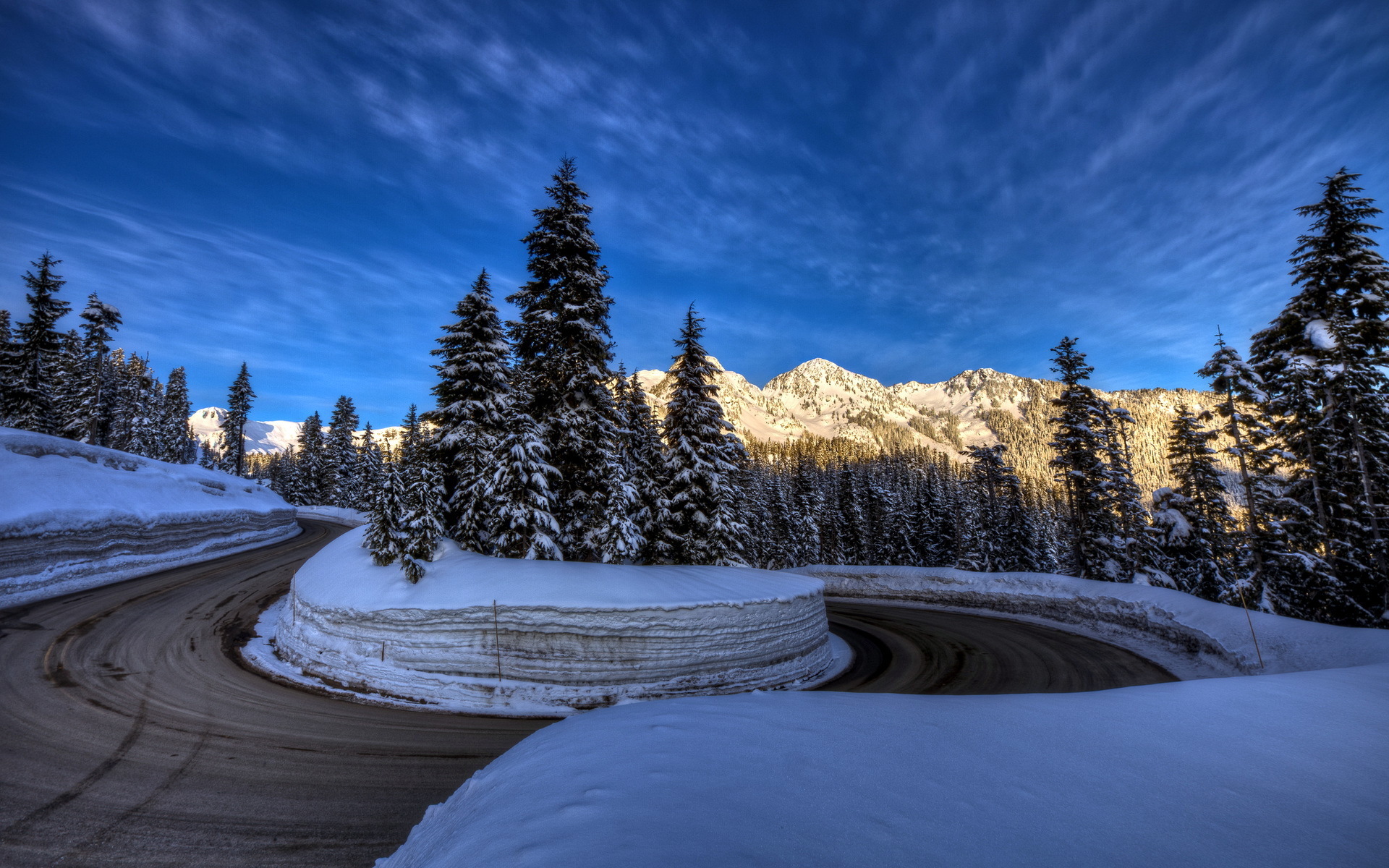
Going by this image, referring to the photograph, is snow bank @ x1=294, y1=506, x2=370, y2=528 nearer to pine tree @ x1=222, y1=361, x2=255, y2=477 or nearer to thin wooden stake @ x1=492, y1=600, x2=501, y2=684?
pine tree @ x1=222, y1=361, x2=255, y2=477

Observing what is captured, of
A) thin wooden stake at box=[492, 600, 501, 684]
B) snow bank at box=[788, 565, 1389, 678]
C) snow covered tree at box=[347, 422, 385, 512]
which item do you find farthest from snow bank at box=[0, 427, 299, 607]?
snow bank at box=[788, 565, 1389, 678]

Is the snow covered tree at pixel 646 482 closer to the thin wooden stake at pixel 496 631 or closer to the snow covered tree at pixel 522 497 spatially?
the snow covered tree at pixel 522 497

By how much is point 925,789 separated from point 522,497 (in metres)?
13.1

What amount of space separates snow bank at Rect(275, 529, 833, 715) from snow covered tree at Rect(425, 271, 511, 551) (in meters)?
4.09

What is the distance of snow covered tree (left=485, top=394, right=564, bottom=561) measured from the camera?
46.4 feet

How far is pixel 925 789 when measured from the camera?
3.30 meters

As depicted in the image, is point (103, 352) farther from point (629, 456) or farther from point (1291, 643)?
point (1291, 643)

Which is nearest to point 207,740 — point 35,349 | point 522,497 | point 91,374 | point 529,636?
point 529,636

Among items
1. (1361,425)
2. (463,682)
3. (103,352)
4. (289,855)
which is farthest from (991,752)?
(103,352)

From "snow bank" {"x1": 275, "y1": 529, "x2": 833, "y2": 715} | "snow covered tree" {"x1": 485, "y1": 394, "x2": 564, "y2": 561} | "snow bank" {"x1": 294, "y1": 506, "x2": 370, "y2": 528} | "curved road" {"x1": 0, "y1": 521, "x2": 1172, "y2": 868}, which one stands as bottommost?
"curved road" {"x1": 0, "y1": 521, "x2": 1172, "y2": 868}

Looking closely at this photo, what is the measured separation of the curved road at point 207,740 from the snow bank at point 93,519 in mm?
2253

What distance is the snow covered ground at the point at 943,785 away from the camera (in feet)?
8.69

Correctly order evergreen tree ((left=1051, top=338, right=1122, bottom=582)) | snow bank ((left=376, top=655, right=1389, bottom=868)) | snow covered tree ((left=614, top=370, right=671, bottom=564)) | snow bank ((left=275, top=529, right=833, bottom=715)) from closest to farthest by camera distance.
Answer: snow bank ((left=376, top=655, right=1389, bottom=868)) < snow bank ((left=275, top=529, right=833, bottom=715)) < snow covered tree ((left=614, top=370, right=671, bottom=564)) < evergreen tree ((left=1051, top=338, right=1122, bottom=582))

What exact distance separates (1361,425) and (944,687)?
17.0 metres
